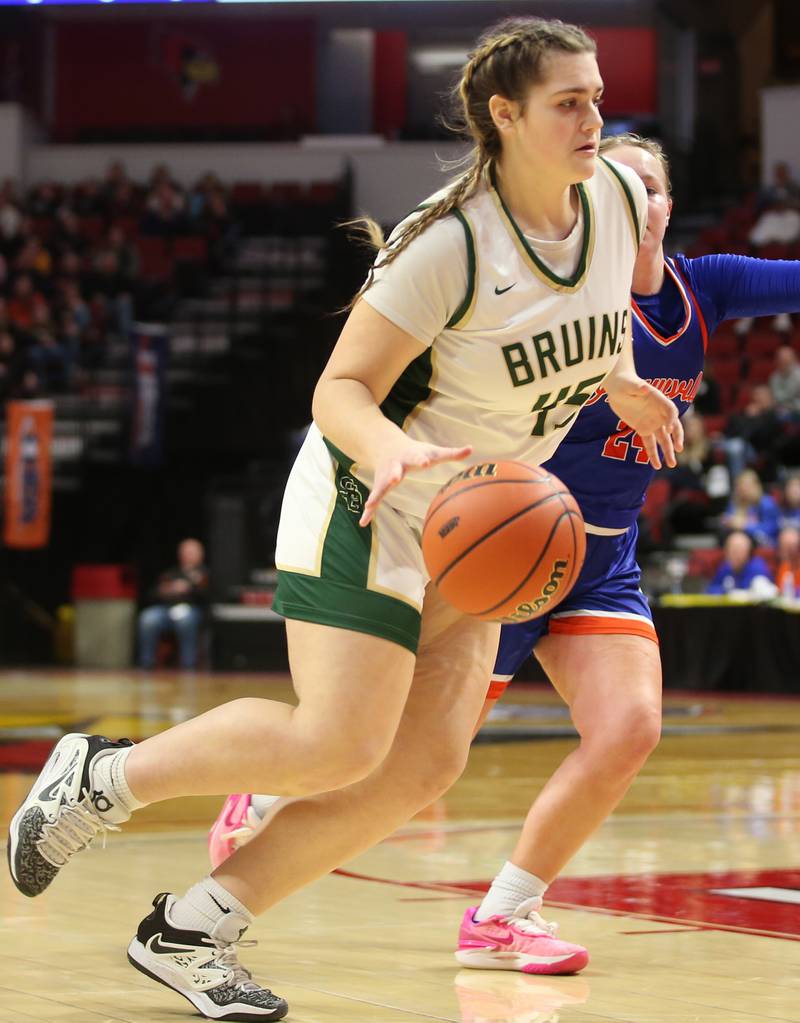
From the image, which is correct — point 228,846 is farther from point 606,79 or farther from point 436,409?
point 606,79

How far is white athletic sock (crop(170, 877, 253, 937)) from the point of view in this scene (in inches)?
129

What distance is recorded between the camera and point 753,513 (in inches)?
548

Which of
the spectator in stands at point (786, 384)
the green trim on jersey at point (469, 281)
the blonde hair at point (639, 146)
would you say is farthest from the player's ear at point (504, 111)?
the spectator in stands at point (786, 384)

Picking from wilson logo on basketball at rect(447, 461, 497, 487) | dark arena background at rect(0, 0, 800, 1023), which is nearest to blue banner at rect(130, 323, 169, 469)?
dark arena background at rect(0, 0, 800, 1023)

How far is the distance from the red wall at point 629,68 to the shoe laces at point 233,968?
25.6 metres

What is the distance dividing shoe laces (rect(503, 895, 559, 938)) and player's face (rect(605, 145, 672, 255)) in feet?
5.30

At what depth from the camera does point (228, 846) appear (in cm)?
395

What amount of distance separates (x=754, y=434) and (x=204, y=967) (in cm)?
1278

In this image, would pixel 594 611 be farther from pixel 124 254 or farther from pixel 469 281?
pixel 124 254

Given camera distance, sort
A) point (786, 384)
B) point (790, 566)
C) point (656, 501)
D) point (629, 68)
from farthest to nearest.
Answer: point (629, 68) → point (786, 384) → point (656, 501) → point (790, 566)

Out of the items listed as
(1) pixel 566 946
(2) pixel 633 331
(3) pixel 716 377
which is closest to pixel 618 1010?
(1) pixel 566 946

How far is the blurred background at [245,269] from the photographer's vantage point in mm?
15305

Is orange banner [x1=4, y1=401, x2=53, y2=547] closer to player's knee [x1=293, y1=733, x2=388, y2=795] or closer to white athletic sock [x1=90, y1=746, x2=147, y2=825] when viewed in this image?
white athletic sock [x1=90, y1=746, x2=147, y2=825]

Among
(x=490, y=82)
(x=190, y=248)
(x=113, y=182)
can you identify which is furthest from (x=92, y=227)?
(x=490, y=82)
